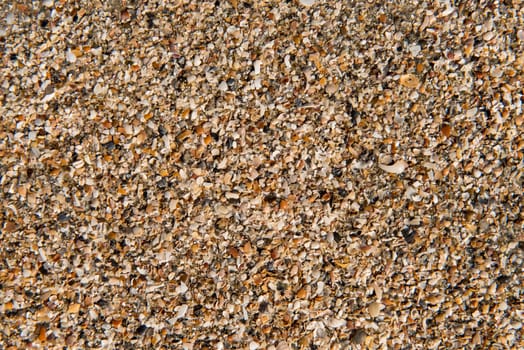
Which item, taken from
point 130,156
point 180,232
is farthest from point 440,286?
point 130,156

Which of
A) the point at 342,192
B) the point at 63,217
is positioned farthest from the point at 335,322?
the point at 63,217

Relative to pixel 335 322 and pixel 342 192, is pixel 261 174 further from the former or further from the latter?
pixel 335 322

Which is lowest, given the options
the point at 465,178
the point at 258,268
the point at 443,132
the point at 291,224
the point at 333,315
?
Answer: the point at 333,315

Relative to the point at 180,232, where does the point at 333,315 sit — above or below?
below

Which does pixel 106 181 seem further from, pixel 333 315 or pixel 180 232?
pixel 333 315

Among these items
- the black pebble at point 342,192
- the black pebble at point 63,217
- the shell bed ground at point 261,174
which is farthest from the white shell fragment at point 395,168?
the black pebble at point 63,217

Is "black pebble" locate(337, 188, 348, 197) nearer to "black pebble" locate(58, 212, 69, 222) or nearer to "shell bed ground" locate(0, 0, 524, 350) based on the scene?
"shell bed ground" locate(0, 0, 524, 350)

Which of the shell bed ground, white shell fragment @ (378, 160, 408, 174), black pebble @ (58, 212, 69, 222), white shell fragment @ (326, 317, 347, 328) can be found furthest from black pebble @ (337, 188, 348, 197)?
black pebble @ (58, 212, 69, 222)
